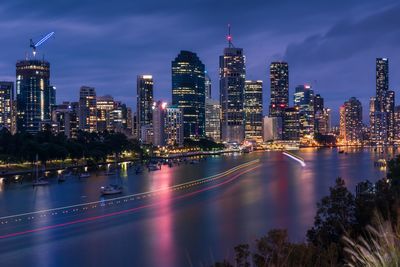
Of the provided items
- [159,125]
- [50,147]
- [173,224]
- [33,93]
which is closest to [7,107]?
[33,93]

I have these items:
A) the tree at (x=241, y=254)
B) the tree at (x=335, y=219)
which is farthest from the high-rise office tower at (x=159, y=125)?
the tree at (x=241, y=254)

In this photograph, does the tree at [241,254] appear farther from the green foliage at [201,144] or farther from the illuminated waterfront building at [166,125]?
the green foliage at [201,144]

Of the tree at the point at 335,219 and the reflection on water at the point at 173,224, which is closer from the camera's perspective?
the tree at the point at 335,219

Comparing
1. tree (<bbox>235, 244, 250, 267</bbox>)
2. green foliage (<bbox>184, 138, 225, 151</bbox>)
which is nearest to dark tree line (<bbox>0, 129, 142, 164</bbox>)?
green foliage (<bbox>184, 138, 225, 151</bbox>)

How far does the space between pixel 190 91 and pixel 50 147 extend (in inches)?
4584

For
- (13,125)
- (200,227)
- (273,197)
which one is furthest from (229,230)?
(13,125)

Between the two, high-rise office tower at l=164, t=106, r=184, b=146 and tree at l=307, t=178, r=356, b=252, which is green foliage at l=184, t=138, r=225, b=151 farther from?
tree at l=307, t=178, r=356, b=252

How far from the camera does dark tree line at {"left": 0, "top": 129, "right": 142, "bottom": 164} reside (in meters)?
65.0

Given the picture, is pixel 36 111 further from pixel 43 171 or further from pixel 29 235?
pixel 29 235

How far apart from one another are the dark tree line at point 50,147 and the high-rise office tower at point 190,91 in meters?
80.5

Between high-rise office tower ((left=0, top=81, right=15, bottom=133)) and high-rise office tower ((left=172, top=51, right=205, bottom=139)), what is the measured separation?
170 ft

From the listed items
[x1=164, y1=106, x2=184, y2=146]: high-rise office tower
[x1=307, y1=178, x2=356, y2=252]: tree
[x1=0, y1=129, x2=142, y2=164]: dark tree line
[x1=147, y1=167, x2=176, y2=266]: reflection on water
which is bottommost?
[x1=147, y1=167, x2=176, y2=266]: reflection on water

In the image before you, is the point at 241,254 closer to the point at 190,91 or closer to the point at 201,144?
the point at 201,144

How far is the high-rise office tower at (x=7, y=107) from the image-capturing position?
148625 millimetres
